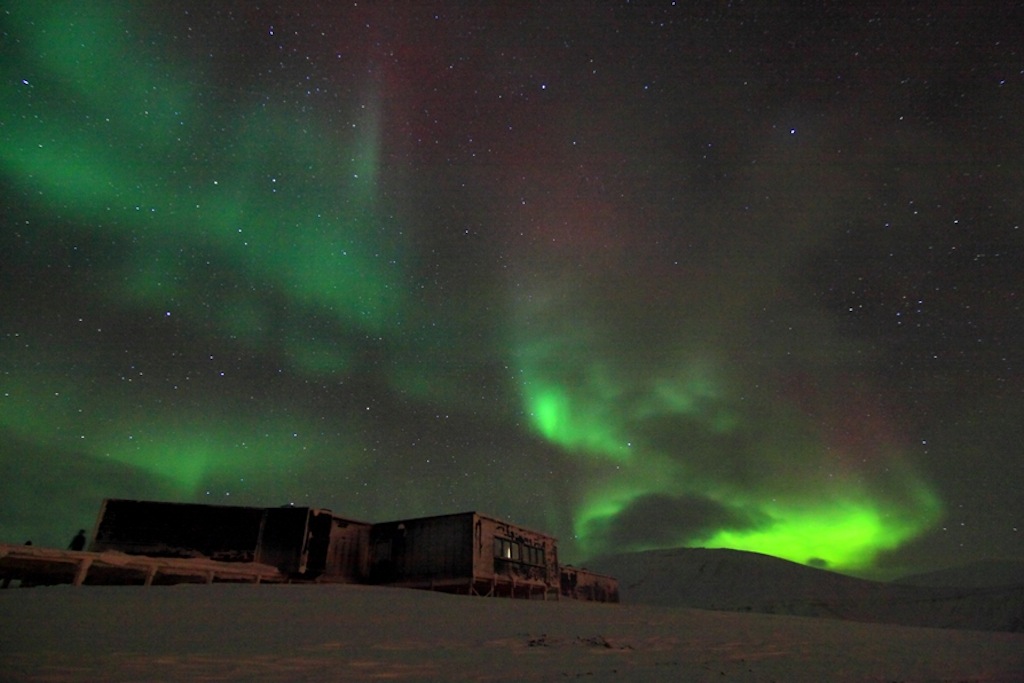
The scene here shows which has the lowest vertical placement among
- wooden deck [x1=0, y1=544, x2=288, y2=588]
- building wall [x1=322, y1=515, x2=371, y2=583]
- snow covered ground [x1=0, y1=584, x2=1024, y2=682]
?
snow covered ground [x1=0, y1=584, x2=1024, y2=682]

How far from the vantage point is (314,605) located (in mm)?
12523

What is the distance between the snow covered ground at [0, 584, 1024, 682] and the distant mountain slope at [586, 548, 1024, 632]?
7802cm

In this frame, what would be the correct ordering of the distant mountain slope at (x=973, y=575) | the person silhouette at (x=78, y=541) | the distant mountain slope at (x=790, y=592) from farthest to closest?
the distant mountain slope at (x=973, y=575)
the distant mountain slope at (x=790, y=592)
the person silhouette at (x=78, y=541)

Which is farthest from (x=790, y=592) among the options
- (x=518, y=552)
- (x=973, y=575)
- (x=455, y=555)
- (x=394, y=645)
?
(x=973, y=575)

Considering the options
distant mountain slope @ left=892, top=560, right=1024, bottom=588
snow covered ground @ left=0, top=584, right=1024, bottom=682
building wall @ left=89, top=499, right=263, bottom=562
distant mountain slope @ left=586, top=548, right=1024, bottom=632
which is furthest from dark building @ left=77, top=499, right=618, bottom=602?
distant mountain slope @ left=892, top=560, right=1024, bottom=588

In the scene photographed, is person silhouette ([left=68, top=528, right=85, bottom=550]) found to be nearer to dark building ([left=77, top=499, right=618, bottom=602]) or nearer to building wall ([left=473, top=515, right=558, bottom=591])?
dark building ([left=77, top=499, right=618, bottom=602])

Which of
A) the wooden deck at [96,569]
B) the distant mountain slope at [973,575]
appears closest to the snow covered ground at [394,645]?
the wooden deck at [96,569]

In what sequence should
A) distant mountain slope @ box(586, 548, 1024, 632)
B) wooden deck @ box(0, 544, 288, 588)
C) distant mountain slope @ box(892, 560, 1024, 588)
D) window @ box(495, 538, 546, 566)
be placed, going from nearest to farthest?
wooden deck @ box(0, 544, 288, 588), window @ box(495, 538, 546, 566), distant mountain slope @ box(586, 548, 1024, 632), distant mountain slope @ box(892, 560, 1024, 588)

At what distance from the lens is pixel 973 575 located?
172m

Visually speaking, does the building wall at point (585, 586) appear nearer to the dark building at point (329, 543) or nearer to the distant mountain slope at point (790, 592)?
the dark building at point (329, 543)

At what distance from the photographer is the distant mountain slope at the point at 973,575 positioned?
160 m

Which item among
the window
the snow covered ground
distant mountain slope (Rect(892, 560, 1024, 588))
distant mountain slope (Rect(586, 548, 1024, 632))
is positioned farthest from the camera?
distant mountain slope (Rect(892, 560, 1024, 588))

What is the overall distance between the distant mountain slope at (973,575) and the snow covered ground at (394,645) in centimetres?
18900

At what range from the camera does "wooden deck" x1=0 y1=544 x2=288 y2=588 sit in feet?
50.1
